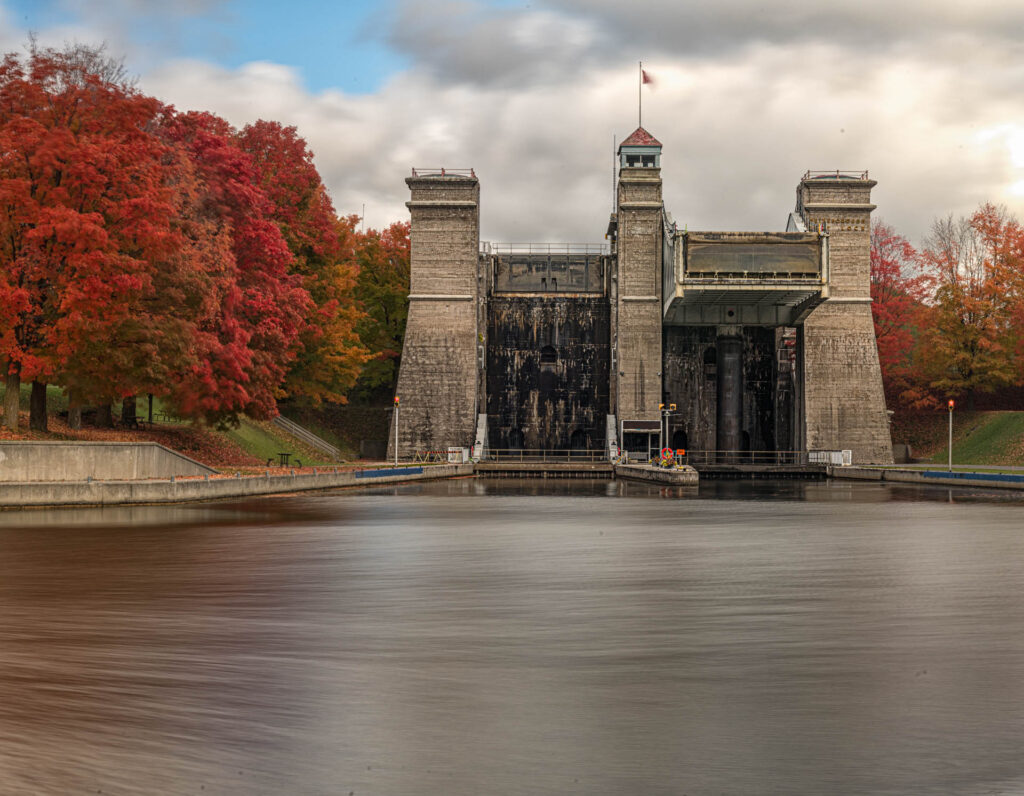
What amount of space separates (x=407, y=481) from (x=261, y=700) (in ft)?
125

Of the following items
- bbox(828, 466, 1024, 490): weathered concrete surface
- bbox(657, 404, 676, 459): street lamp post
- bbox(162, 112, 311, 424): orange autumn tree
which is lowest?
bbox(828, 466, 1024, 490): weathered concrete surface

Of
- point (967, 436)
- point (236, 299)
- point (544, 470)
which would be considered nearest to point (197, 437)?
point (236, 299)

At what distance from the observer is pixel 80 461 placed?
92.9 ft

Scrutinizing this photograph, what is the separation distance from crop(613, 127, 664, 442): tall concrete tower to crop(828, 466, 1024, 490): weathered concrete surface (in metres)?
11.5

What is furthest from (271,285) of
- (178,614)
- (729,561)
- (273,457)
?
(178,614)

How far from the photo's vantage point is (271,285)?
41.0 m

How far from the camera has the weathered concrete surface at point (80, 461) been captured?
27.0 meters

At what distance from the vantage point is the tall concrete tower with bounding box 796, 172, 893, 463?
6038 cm

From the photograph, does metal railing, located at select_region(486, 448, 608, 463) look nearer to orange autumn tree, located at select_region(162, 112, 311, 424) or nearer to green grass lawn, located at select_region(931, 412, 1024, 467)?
green grass lawn, located at select_region(931, 412, 1024, 467)

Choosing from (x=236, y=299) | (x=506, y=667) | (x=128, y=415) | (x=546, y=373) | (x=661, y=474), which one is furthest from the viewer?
(x=546, y=373)

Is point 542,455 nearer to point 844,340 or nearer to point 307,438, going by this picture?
point 307,438

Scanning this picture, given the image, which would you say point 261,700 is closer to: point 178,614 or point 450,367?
point 178,614

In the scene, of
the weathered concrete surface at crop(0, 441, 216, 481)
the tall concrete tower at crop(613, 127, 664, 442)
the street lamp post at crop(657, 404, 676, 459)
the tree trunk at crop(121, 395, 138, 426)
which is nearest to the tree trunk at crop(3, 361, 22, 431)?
the weathered concrete surface at crop(0, 441, 216, 481)

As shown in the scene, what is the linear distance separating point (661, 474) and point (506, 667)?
127 feet
